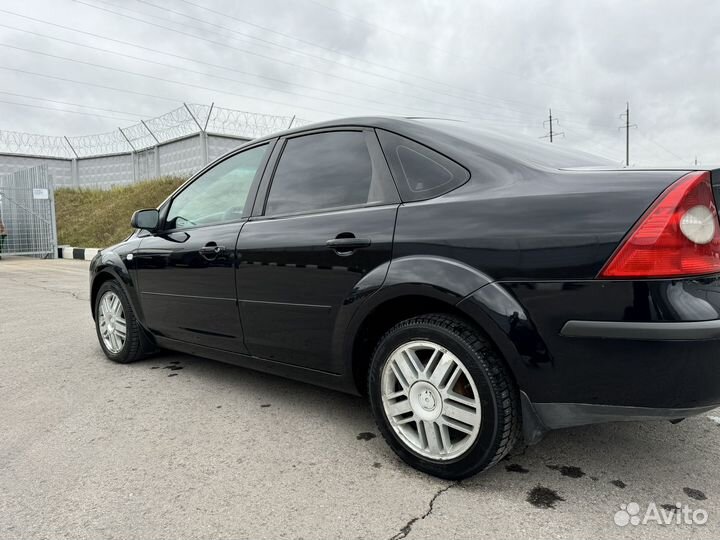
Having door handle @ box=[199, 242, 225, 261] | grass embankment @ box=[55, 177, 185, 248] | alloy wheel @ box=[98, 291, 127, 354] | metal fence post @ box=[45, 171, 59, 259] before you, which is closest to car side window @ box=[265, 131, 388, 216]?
door handle @ box=[199, 242, 225, 261]

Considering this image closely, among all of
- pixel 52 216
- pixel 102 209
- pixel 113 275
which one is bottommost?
pixel 113 275

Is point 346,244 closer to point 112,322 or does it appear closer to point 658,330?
A: point 658,330

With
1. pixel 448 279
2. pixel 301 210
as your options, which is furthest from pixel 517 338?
pixel 301 210

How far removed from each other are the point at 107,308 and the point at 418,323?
292cm

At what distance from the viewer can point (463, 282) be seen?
197 cm

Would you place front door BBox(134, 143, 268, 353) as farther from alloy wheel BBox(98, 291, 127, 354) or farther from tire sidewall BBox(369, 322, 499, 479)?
tire sidewall BBox(369, 322, 499, 479)

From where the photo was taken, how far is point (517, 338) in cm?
186

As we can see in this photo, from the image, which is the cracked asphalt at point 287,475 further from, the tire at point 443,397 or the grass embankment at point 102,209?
the grass embankment at point 102,209

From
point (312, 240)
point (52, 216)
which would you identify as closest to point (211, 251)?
point (312, 240)

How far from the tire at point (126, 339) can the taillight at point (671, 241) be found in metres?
3.23

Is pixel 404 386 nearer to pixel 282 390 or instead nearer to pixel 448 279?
pixel 448 279

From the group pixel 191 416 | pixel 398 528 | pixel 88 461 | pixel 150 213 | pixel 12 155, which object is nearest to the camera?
pixel 398 528

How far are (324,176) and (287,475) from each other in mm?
1404

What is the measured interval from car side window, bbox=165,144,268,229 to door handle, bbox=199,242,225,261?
0.57 ft
